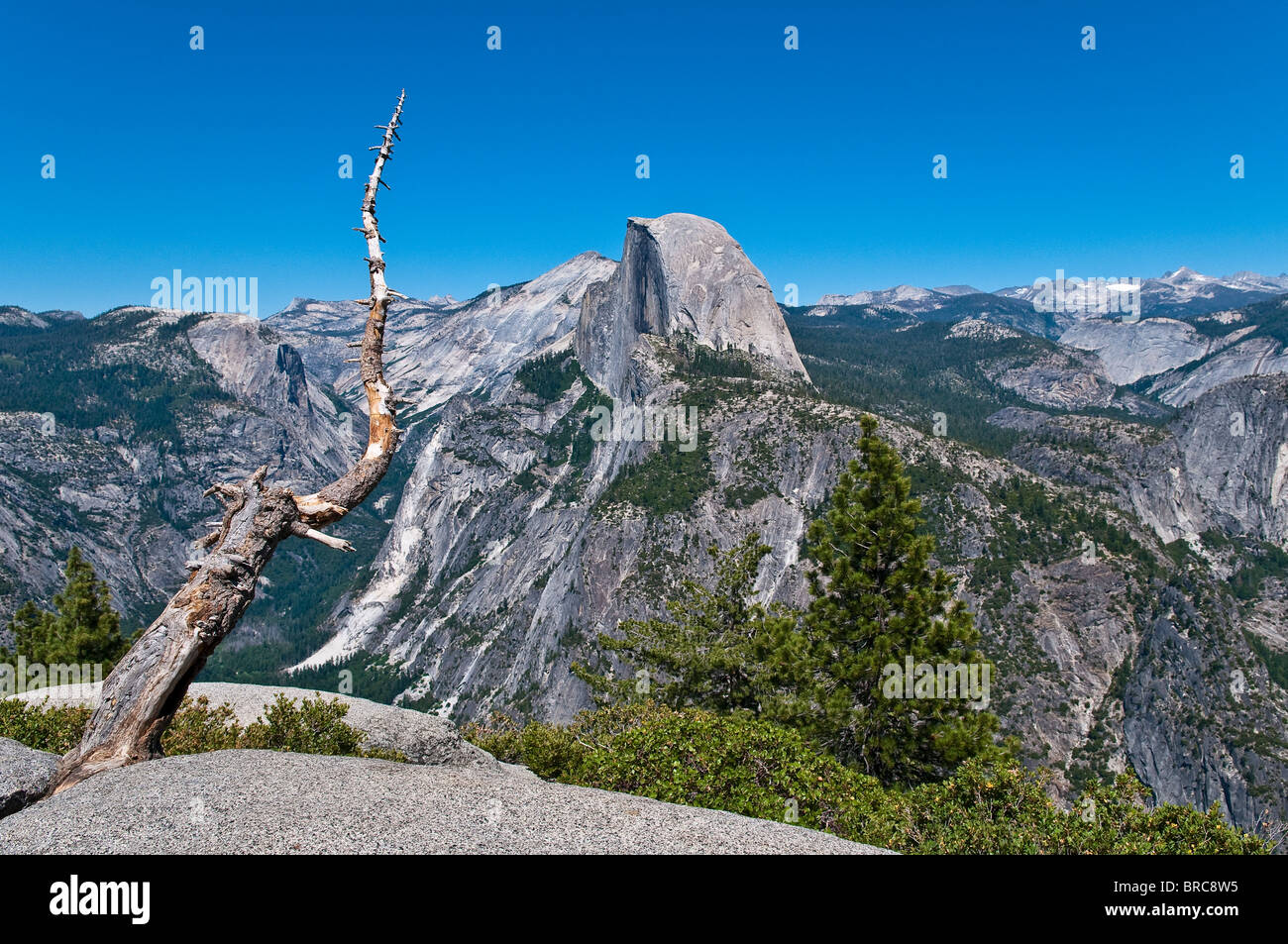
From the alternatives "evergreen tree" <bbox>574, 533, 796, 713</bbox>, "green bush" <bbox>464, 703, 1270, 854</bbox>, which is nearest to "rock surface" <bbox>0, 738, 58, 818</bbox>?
"green bush" <bbox>464, 703, 1270, 854</bbox>

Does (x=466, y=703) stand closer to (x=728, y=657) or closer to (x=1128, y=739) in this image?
(x=1128, y=739)

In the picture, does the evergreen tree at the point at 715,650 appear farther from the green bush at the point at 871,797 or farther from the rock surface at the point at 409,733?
the rock surface at the point at 409,733

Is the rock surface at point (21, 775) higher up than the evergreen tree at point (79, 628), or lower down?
higher up

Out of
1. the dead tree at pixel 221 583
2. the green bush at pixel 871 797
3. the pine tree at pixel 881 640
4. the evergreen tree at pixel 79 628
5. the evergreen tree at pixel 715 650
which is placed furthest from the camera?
the evergreen tree at pixel 79 628

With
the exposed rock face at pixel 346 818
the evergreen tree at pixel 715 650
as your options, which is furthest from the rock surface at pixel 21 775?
the evergreen tree at pixel 715 650

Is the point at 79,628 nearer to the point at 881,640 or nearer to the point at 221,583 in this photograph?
the point at 221,583

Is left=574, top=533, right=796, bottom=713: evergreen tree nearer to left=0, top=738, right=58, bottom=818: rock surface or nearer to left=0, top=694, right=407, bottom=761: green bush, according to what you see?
left=0, top=694, right=407, bottom=761: green bush

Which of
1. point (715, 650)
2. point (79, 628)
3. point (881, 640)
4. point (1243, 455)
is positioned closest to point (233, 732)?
point (715, 650)

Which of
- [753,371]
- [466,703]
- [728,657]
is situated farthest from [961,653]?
[753,371]
